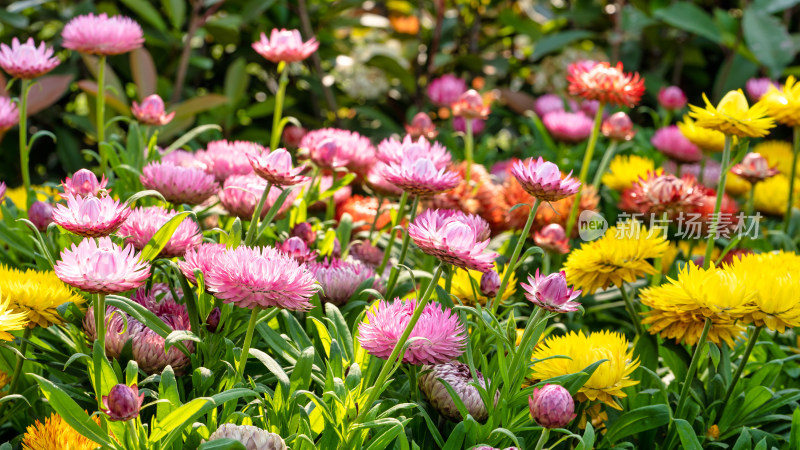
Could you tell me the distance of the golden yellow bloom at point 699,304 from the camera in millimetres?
1129

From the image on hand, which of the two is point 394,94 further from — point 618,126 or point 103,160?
point 103,160

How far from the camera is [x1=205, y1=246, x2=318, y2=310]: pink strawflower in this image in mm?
931

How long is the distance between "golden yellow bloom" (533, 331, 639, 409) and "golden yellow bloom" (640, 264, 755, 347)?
0.29 feet

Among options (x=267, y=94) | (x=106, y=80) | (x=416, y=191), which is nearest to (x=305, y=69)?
(x=267, y=94)

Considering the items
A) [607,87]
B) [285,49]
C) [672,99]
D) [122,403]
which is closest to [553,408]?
[122,403]

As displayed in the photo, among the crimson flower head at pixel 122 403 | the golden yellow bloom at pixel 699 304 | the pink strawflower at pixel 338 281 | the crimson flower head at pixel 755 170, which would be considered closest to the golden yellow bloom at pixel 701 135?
the crimson flower head at pixel 755 170

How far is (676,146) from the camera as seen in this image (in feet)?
7.35

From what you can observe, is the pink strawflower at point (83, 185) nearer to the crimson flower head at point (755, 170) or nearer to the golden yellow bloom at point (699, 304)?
the golden yellow bloom at point (699, 304)

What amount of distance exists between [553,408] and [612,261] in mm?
470

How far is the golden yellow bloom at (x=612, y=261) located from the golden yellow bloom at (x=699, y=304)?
0.06m

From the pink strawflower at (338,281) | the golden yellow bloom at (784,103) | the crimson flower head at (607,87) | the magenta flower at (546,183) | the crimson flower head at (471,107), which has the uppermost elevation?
the golden yellow bloom at (784,103)

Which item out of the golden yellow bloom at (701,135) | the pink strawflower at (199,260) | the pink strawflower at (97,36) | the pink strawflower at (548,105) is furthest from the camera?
the pink strawflower at (548,105)

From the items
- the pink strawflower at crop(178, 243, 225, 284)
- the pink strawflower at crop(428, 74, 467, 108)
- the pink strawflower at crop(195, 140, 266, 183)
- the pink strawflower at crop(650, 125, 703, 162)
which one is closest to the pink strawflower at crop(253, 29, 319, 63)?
the pink strawflower at crop(195, 140, 266, 183)

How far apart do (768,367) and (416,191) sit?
0.74m
